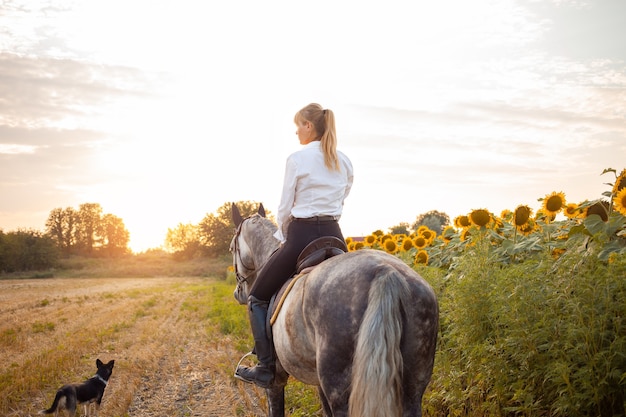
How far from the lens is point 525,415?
16.5 ft

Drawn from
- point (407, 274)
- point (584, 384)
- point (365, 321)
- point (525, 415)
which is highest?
point (407, 274)

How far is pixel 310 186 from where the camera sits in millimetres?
4852

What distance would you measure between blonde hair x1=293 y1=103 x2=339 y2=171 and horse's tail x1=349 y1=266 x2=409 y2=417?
152 centimetres

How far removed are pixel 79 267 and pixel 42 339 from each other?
64.6 m

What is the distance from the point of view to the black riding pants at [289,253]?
16.1ft

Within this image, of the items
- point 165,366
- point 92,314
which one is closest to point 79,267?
point 92,314

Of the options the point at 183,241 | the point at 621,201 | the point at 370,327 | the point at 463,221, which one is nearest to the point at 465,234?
the point at 463,221

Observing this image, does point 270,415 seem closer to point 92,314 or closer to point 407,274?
point 407,274

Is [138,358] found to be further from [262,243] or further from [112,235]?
[112,235]

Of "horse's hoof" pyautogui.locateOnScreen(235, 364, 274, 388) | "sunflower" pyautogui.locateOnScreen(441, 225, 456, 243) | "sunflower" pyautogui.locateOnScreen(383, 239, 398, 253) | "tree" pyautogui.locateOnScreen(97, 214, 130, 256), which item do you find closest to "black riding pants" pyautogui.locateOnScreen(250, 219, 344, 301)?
"horse's hoof" pyautogui.locateOnScreen(235, 364, 274, 388)

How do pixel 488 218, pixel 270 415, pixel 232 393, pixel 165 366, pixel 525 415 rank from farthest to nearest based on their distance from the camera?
pixel 165 366 → pixel 232 393 → pixel 488 218 → pixel 270 415 → pixel 525 415

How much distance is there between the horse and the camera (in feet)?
11.4

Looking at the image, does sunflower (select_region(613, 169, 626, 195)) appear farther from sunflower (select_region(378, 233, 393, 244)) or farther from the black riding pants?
sunflower (select_region(378, 233, 393, 244))

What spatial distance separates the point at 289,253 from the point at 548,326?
2.45 metres
